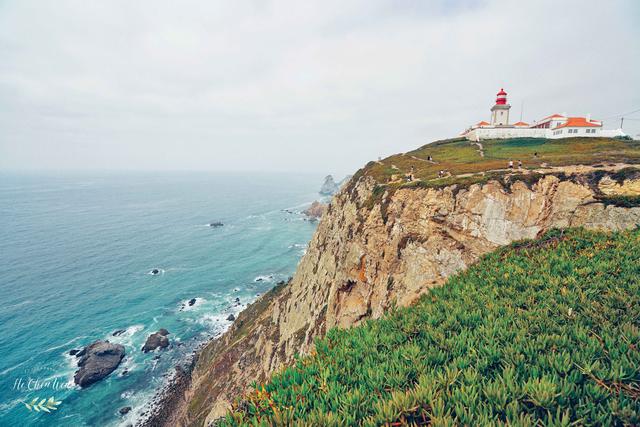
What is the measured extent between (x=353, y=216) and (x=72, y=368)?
54.9 metres

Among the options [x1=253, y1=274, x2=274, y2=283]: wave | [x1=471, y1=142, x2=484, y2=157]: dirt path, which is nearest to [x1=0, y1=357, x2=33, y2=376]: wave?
[x1=253, y1=274, x2=274, y2=283]: wave

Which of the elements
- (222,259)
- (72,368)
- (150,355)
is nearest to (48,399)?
(72,368)

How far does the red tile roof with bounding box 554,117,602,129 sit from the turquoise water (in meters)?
73.2

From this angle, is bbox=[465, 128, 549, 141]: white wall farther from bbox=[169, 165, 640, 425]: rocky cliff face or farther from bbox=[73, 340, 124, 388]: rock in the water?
bbox=[73, 340, 124, 388]: rock in the water

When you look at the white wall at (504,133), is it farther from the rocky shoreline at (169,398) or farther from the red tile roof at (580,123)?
the rocky shoreline at (169,398)

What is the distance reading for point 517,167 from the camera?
3144 cm

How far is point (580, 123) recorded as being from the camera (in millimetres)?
49500

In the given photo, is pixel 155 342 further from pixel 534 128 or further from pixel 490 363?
pixel 534 128

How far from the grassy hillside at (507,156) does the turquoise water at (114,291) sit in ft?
169

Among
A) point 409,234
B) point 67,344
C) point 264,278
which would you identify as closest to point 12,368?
point 67,344

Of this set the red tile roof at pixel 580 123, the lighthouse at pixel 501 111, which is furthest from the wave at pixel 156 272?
the red tile roof at pixel 580 123

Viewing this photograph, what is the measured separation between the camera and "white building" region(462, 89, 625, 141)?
48969 mm

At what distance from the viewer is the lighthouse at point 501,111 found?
59.9 m

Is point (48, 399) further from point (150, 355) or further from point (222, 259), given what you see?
point (222, 259)
